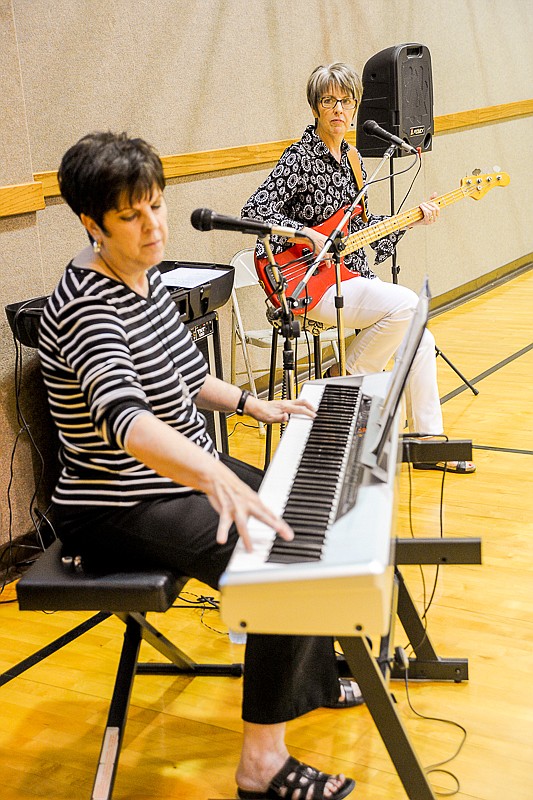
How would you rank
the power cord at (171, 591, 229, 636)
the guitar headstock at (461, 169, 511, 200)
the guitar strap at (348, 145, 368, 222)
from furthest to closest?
the guitar headstock at (461, 169, 511, 200) < the guitar strap at (348, 145, 368, 222) < the power cord at (171, 591, 229, 636)

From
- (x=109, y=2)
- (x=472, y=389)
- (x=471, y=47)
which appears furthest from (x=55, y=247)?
(x=471, y=47)

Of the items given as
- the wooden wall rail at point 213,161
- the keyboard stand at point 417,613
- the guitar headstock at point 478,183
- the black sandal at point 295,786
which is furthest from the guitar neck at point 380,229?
the black sandal at point 295,786

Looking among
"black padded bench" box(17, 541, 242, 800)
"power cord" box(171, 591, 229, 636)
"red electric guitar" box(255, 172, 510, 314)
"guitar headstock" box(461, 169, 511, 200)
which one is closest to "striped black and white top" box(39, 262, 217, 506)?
"black padded bench" box(17, 541, 242, 800)

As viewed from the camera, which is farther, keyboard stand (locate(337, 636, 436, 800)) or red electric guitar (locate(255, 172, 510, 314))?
red electric guitar (locate(255, 172, 510, 314))

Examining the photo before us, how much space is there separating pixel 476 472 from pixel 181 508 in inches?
81.2

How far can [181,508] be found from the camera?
1.87 metres

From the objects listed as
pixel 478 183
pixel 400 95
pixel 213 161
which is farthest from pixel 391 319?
pixel 400 95

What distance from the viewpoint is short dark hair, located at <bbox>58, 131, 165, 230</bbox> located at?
172cm

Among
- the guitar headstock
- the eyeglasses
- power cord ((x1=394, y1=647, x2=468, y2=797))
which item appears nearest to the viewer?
power cord ((x1=394, y1=647, x2=468, y2=797))

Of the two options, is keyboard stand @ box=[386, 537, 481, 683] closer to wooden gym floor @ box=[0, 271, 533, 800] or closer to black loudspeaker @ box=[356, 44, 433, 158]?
wooden gym floor @ box=[0, 271, 533, 800]

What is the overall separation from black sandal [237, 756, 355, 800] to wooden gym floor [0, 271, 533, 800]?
0.10 metres

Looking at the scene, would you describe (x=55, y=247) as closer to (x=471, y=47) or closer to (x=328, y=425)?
(x=328, y=425)

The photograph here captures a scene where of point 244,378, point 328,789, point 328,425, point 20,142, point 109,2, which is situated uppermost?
point 109,2

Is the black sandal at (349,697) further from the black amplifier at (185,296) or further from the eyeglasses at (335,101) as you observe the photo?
the eyeglasses at (335,101)
